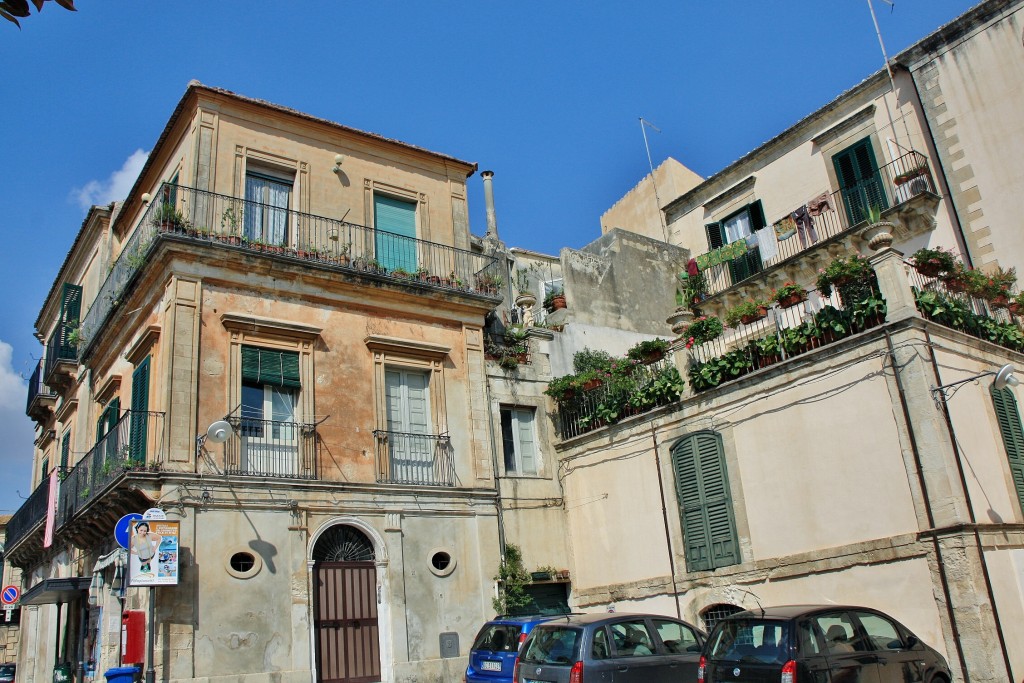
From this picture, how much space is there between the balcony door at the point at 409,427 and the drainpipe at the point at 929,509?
8154 mm

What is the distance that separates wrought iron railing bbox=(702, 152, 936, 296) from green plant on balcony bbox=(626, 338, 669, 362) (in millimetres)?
5249

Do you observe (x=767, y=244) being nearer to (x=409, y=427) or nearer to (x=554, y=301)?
(x=554, y=301)

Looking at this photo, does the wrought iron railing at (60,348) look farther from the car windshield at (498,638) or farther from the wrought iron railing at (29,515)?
the car windshield at (498,638)

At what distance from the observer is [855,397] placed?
13023mm

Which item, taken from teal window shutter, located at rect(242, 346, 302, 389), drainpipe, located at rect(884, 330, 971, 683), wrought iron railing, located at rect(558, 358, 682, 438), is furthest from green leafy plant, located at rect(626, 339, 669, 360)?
teal window shutter, located at rect(242, 346, 302, 389)

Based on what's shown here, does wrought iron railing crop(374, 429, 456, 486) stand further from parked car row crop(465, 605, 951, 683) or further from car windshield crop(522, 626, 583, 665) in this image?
car windshield crop(522, 626, 583, 665)

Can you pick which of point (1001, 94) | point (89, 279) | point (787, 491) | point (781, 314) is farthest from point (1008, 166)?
point (89, 279)

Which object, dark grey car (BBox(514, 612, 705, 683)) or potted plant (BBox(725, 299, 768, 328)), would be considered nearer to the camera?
dark grey car (BBox(514, 612, 705, 683))

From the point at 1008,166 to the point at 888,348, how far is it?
731 centimetres

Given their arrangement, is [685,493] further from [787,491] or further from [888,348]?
[888,348]

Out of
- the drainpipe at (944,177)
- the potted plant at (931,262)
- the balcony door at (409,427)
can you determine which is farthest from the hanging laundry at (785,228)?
the balcony door at (409,427)

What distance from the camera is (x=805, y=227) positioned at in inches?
792

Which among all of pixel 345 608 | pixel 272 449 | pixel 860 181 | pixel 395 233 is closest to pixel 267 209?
pixel 395 233

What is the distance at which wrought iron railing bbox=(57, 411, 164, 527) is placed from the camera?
45.0 ft
